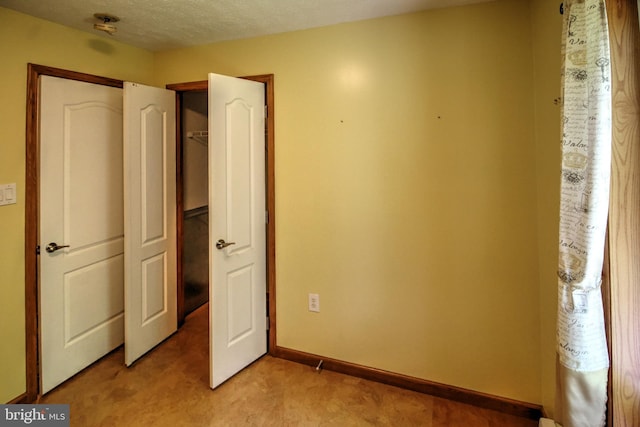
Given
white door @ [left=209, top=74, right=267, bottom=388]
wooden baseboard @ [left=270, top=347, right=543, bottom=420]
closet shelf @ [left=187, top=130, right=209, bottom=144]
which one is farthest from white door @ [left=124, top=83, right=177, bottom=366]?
wooden baseboard @ [left=270, top=347, right=543, bottom=420]

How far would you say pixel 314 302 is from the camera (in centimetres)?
241

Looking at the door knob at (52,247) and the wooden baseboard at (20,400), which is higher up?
the door knob at (52,247)

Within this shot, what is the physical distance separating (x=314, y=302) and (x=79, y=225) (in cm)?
164

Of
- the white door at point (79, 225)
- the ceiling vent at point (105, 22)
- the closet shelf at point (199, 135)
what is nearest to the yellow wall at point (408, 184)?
the white door at point (79, 225)

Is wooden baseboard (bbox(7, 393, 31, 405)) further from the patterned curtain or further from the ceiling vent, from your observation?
the patterned curtain

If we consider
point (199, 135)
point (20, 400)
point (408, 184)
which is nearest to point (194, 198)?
point (199, 135)

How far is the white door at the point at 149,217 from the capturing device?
238 centimetres

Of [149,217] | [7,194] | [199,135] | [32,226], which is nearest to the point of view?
[7,194]

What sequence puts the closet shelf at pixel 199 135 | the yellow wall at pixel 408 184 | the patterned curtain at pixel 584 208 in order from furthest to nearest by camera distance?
1. the closet shelf at pixel 199 135
2. the yellow wall at pixel 408 184
3. the patterned curtain at pixel 584 208

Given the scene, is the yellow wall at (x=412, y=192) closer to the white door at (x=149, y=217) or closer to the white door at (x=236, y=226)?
the white door at (x=236, y=226)

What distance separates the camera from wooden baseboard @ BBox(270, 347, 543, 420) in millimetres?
1925

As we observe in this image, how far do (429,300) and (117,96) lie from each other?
2529mm

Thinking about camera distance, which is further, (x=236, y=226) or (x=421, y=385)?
(x=236, y=226)

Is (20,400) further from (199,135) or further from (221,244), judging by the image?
(199,135)
